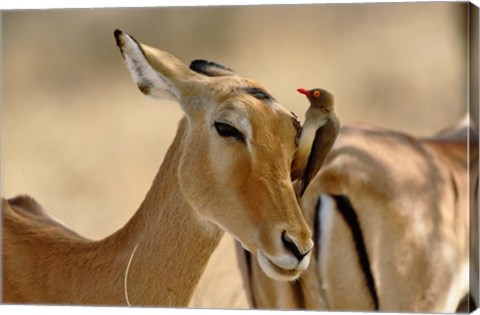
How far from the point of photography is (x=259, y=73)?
573 cm

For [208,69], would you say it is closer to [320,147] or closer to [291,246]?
[320,147]

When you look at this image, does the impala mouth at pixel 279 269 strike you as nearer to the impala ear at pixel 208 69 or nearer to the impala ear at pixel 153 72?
the impala ear at pixel 153 72

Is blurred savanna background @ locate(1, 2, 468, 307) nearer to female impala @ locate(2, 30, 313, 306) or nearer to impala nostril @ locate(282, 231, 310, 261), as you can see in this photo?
female impala @ locate(2, 30, 313, 306)

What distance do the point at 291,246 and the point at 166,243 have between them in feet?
1.86

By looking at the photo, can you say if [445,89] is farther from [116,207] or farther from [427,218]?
[116,207]

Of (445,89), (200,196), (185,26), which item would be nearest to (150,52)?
(200,196)

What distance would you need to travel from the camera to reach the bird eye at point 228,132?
455 centimetres

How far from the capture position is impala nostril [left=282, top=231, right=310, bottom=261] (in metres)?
4.34

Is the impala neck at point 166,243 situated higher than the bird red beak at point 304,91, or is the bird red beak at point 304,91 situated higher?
the bird red beak at point 304,91

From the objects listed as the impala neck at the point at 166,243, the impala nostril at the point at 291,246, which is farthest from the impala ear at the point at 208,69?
the impala nostril at the point at 291,246

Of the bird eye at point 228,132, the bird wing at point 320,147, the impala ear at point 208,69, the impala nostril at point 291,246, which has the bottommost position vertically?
the impala nostril at point 291,246

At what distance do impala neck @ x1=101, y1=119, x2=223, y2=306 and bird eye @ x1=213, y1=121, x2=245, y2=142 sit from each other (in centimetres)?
21

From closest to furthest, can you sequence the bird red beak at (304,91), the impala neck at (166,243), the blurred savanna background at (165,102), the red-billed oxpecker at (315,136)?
the impala neck at (166,243), the red-billed oxpecker at (315,136), the bird red beak at (304,91), the blurred savanna background at (165,102)

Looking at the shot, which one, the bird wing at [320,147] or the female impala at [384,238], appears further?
the female impala at [384,238]
